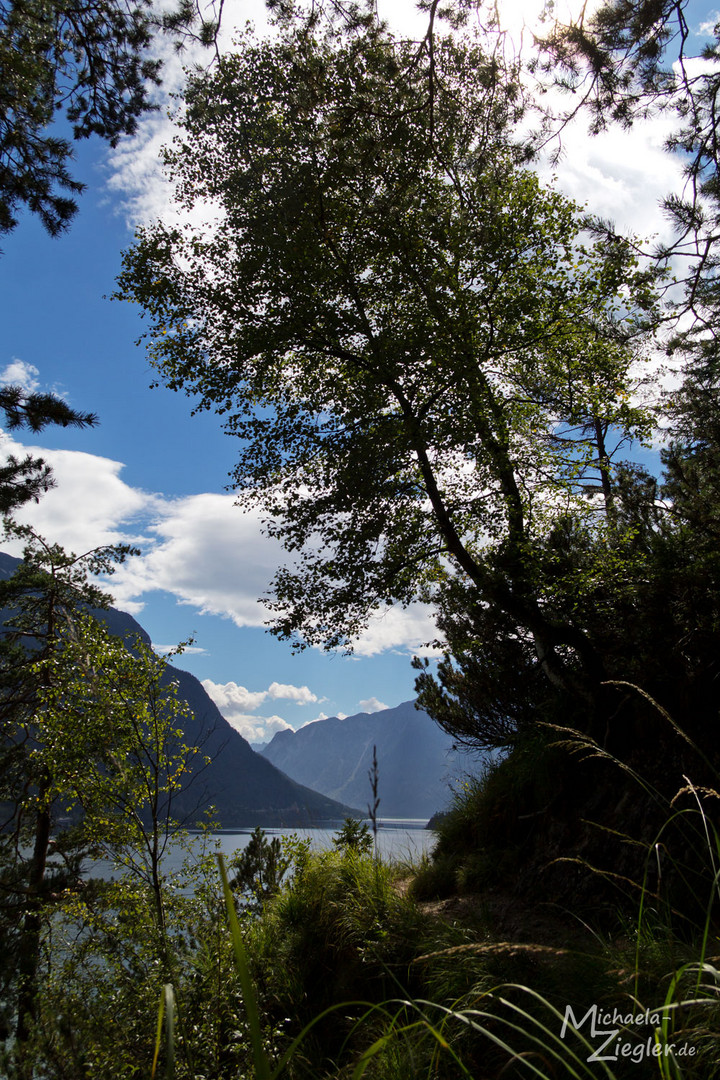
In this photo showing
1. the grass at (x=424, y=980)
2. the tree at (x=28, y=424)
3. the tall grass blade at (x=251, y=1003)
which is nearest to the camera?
the tall grass blade at (x=251, y=1003)

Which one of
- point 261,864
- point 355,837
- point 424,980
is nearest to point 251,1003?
point 424,980

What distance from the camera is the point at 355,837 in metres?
8.54

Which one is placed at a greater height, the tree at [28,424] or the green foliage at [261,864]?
the tree at [28,424]

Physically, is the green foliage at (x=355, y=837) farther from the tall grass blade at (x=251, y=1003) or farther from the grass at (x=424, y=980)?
the tall grass blade at (x=251, y=1003)

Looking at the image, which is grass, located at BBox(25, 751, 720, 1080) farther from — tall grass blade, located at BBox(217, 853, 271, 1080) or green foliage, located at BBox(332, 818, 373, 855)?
green foliage, located at BBox(332, 818, 373, 855)

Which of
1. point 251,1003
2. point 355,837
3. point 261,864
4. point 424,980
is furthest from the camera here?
point 261,864

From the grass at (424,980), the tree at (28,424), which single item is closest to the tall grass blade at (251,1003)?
the grass at (424,980)

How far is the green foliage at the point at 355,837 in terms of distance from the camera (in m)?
8.03

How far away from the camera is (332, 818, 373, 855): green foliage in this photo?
26.3 feet

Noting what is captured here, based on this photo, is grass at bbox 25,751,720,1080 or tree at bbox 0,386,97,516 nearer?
grass at bbox 25,751,720,1080

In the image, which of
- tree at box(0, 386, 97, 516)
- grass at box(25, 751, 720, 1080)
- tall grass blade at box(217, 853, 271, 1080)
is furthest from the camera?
tree at box(0, 386, 97, 516)

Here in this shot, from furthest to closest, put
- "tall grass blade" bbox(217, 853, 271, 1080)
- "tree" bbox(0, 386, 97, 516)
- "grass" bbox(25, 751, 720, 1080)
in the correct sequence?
"tree" bbox(0, 386, 97, 516) → "grass" bbox(25, 751, 720, 1080) → "tall grass blade" bbox(217, 853, 271, 1080)

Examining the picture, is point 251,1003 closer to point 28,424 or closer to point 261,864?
point 28,424

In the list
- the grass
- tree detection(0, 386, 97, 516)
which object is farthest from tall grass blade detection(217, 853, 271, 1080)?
tree detection(0, 386, 97, 516)
